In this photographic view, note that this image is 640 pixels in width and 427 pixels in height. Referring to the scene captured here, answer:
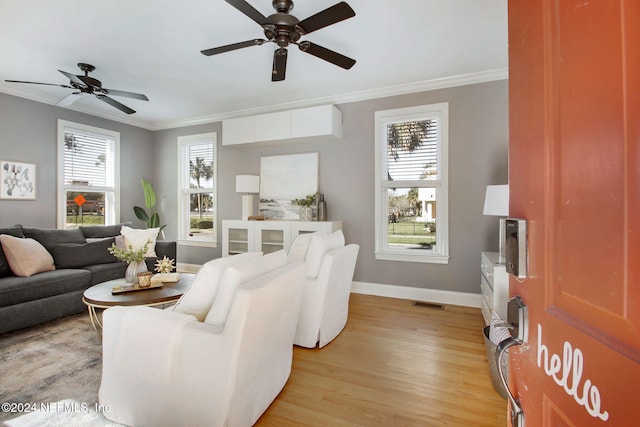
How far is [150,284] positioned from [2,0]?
2525mm

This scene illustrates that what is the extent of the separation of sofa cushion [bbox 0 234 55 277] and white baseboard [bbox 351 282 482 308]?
3.67m

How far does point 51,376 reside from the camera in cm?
212

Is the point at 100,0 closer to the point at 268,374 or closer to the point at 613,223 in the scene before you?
the point at 268,374

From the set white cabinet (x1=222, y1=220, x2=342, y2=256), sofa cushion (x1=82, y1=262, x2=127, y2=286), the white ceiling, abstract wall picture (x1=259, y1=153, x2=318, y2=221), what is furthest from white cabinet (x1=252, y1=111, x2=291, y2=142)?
sofa cushion (x1=82, y1=262, x2=127, y2=286)

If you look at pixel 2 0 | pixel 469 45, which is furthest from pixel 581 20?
pixel 2 0

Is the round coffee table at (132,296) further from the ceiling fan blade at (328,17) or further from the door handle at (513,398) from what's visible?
the door handle at (513,398)

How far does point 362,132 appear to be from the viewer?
4246 mm

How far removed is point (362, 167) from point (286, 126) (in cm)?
123

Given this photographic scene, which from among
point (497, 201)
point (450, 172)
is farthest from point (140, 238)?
point (497, 201)

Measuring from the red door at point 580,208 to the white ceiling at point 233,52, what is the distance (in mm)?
2305

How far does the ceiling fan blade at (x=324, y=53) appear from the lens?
2377mm

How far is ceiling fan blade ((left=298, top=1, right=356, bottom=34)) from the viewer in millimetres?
1937

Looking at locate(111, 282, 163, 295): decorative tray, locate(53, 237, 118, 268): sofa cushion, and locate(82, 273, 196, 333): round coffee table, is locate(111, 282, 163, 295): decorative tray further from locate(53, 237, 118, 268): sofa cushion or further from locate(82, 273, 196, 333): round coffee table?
locate(53, 237, 118, 268): sofa cushion

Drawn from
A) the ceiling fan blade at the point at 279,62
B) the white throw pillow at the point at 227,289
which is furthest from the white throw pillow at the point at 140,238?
the white throw pillow at the point at 227,289
